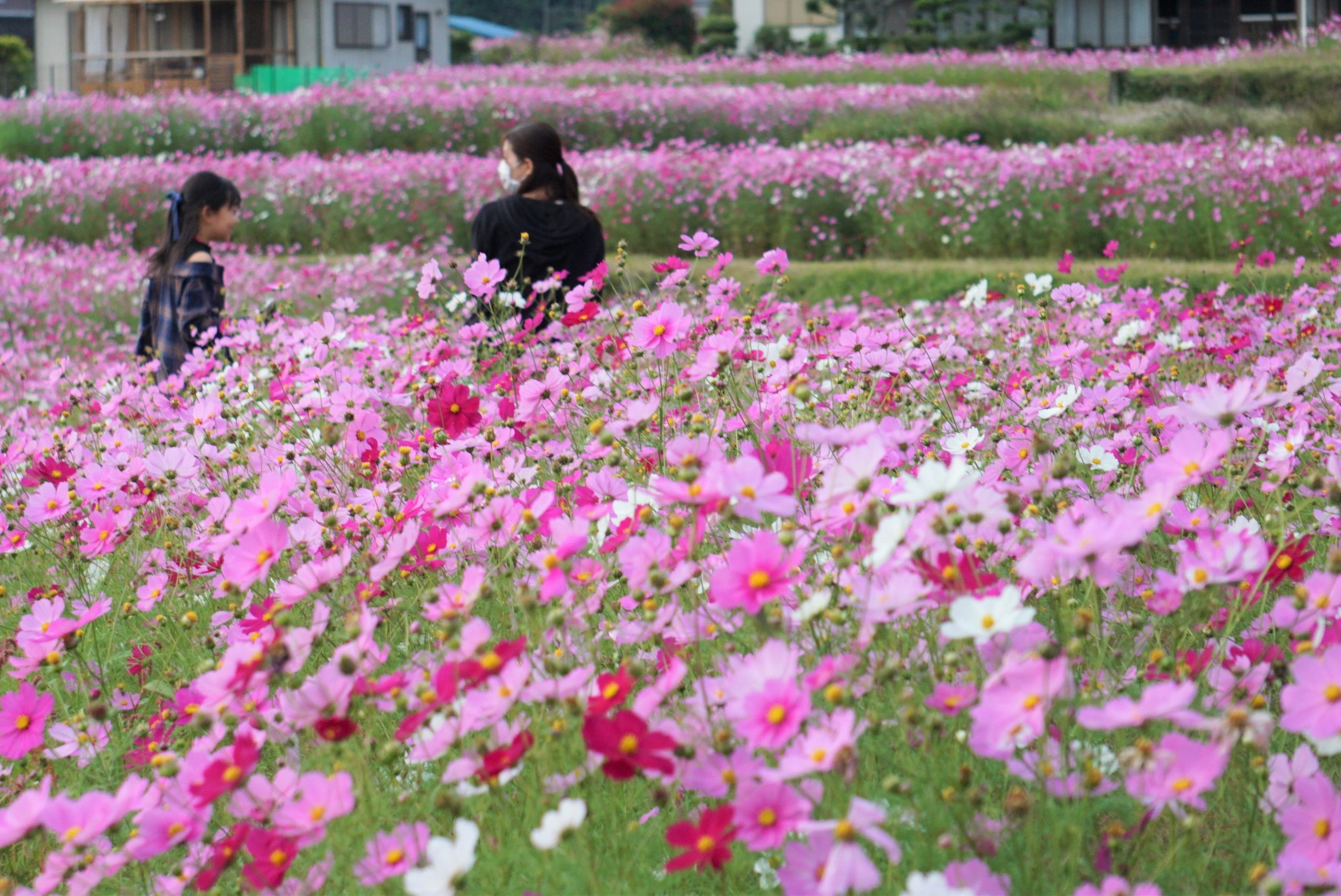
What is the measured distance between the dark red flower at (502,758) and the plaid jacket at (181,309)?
3717mm

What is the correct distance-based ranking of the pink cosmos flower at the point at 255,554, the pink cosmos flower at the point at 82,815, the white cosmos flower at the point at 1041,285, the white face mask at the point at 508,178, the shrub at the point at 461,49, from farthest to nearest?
the shrub at the point at 461,49 → the white face mask at the point at 508,178 → the white cosmos flower at the point at 1041,285 → the pink cosmos flower at the point at 255,554 → the pink cosmos flower at the point at 82,815

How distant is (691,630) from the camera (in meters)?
1.71

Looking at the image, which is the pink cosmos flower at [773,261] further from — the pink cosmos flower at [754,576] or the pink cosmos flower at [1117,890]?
the pink cosmos flower at [1117,890]

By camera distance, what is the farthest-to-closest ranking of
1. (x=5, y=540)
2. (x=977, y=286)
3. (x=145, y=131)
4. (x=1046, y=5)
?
1. (x=1046, y=5)
2. (x=145, y=131)
3. (x=977, y=286)
4. (x=5, y=540)

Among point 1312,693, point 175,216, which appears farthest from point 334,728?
point 175,216

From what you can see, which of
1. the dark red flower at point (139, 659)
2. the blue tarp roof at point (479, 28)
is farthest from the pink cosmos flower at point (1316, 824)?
the blue tarp roof at point (479, 28)

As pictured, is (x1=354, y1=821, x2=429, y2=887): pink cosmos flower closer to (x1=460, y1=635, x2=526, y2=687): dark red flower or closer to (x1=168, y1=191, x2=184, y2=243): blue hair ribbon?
(x1=460, y1=635, x2=526, y2=687): dark red flower

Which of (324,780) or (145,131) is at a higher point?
(145,131)

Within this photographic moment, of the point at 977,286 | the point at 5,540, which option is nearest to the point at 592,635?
the point at 5,540

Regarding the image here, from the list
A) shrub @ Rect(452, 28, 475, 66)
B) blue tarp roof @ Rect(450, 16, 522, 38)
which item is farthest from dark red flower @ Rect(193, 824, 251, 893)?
blue tarp roof @ Rect(450, 16, 522, 38)

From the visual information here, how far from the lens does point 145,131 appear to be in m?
15.6

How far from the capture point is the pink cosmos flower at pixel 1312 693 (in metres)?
1.25

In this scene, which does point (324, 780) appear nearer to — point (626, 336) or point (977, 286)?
point (626, 336)

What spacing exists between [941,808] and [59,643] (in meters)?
1.21
